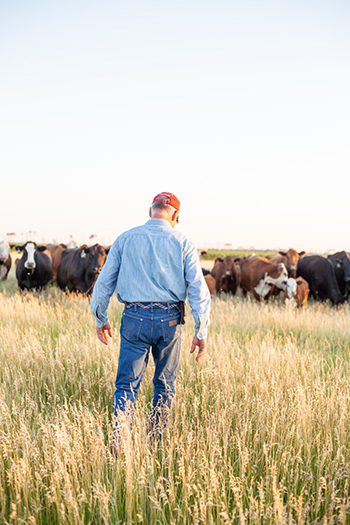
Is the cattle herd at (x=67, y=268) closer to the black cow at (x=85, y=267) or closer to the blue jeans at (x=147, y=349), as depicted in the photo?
the black cow at (x=85, y=267)

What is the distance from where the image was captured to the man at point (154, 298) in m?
3.44

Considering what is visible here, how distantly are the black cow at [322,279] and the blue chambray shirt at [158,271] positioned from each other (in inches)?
491

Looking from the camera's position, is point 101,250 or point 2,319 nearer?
point 2,319

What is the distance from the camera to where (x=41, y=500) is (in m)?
2.70

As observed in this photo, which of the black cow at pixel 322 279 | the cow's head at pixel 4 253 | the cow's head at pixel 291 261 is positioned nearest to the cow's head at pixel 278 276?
the cow's head at pixel 291 261

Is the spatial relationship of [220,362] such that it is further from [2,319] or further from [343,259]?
[343,259]

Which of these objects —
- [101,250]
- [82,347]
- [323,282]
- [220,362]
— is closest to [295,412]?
[220,362]

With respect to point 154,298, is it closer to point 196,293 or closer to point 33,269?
point 196,293

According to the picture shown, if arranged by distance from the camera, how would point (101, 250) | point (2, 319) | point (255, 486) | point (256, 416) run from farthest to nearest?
1. point (101, 250)
2. point (2, 319)
3. point (256, 416)
4. point (255, 486)

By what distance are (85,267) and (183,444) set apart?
36.4 feet

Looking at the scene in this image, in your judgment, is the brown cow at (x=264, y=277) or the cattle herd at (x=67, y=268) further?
the brown cow at (x=264, y=277)

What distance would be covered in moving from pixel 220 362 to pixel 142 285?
7.22ft

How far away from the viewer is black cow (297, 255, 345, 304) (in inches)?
591

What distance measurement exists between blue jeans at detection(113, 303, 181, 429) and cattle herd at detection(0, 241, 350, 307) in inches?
374
